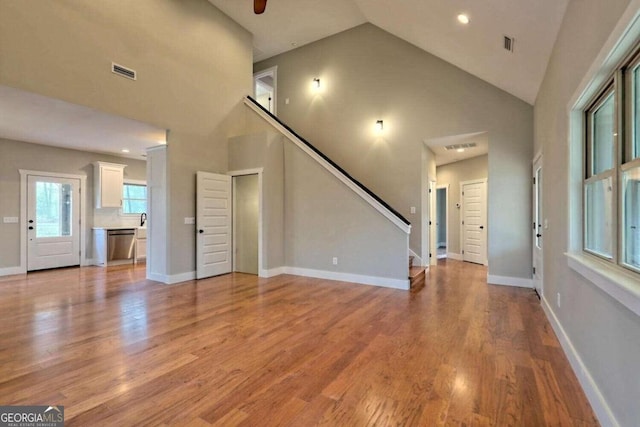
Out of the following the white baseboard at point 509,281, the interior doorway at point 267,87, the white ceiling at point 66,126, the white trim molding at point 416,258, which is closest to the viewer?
the white ceiling at point 66,126

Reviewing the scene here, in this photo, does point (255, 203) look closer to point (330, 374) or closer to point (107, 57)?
point (107, 57)

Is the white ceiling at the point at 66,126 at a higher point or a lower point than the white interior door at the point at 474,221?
higher

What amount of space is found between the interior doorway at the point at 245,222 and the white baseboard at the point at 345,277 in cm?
66

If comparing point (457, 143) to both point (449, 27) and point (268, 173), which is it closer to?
point (449, 27)

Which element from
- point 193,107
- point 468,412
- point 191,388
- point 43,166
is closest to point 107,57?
point 193,107

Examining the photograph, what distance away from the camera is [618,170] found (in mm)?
1784

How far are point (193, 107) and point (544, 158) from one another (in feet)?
17.9

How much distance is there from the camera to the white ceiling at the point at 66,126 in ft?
13.3

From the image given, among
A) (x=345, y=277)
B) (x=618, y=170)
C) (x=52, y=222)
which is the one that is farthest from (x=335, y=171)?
(x=52, y=222)

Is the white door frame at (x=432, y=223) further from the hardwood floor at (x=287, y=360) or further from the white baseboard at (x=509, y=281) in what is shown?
the hardwood floor at (x=287, y=360)

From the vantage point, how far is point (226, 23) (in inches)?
244

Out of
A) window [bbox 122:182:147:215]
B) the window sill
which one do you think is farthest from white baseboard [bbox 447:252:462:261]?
window [bbox 122:182:147:215]

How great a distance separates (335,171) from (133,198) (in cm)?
573

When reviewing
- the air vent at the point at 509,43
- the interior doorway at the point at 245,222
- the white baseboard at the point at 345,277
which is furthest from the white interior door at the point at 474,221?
the interior doorway at the point at 245,222
